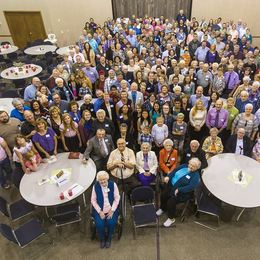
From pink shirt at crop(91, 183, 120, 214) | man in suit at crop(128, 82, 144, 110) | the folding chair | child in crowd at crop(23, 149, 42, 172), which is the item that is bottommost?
the folding chair

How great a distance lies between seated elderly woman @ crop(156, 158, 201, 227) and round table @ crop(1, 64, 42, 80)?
20.8 ft

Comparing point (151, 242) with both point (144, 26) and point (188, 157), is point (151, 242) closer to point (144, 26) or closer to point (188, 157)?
point (188, 157)

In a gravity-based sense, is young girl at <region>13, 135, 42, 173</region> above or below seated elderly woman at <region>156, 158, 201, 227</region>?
above

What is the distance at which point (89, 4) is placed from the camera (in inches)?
514

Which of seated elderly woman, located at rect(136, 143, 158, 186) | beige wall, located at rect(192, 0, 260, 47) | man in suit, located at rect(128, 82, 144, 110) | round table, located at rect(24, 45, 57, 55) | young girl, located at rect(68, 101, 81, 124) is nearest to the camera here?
seated elderly woman, located at rect(136, 143, 158, 186)

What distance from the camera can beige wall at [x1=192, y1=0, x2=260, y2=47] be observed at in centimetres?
1201

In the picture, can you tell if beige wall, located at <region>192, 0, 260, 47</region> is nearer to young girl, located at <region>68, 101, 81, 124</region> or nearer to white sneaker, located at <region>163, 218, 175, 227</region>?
young girl, located at <region>68, 101, 81, 124</region>

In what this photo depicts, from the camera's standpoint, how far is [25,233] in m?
3.75

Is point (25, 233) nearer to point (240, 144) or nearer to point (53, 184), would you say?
point (53, 184)

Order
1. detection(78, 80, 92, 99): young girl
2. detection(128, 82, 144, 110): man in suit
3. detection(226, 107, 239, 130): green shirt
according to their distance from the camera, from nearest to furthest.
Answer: detection(226, 107, 239, 130): green shirt → detection(128, 82, 144, 110): man in suit → detection(78, 80, 92, 99): young girl

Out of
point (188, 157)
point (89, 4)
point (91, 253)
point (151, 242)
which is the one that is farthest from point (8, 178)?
point (89, 4)

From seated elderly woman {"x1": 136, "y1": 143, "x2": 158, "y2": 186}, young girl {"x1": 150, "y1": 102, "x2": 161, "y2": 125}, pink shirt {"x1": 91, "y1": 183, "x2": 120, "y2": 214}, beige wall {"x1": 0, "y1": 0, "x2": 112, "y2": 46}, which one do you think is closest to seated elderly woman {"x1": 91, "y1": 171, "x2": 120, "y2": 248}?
pink shirt {"x1": 91, "y1": 183, "x2": 120, "y2": 214}

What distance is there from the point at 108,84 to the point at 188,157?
3086 millimetres

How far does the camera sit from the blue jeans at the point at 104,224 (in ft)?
12.6
